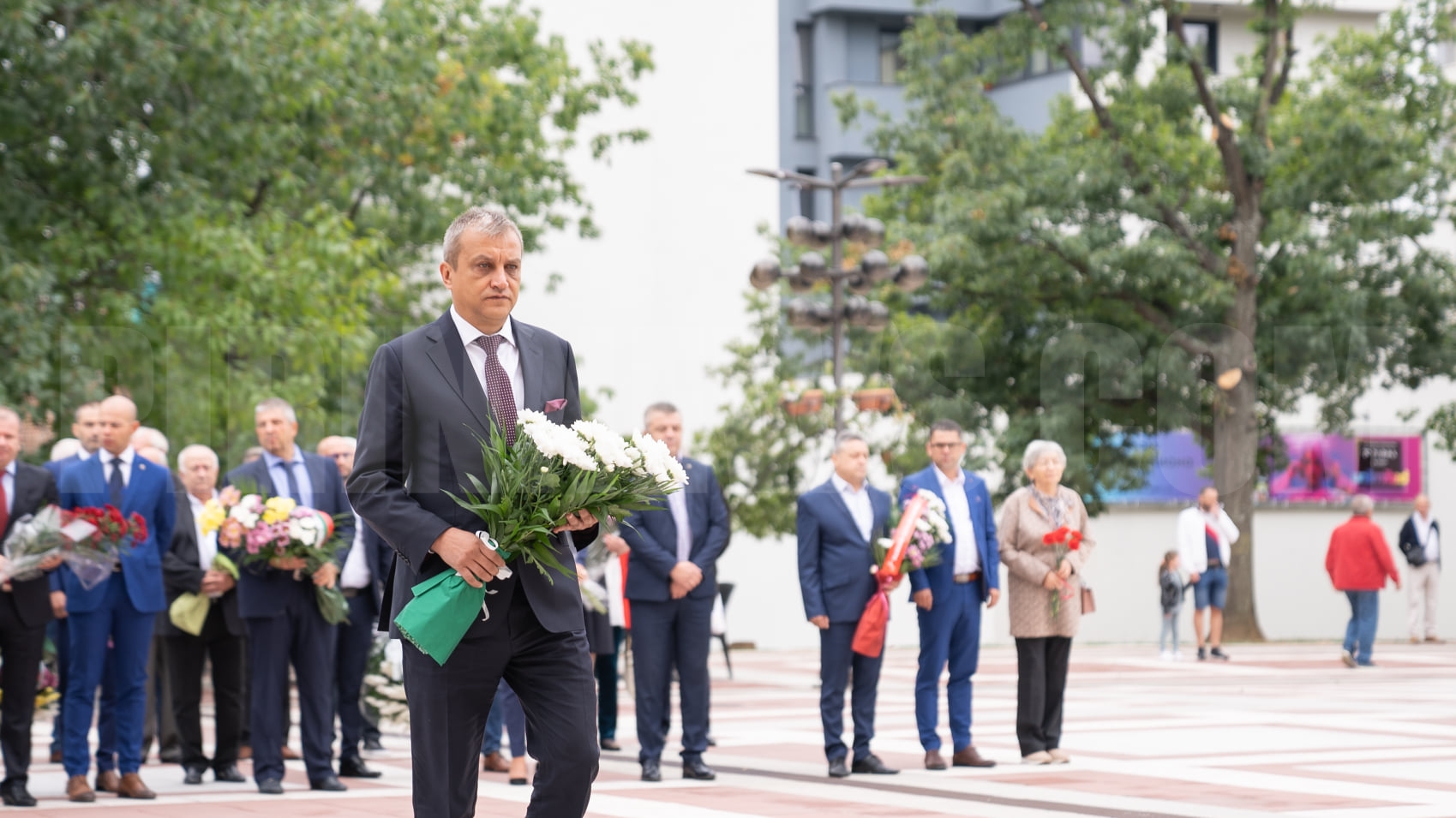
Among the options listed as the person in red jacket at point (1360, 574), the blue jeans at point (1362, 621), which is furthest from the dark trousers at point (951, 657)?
the blue jeans at point (1362, 621)

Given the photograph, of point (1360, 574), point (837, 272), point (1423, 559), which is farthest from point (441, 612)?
point (1423, 559)

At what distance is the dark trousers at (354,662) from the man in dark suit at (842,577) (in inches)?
107

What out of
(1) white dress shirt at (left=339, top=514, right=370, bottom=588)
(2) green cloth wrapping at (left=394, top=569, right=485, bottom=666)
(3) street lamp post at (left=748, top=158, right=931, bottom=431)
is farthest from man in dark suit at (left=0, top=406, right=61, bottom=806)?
(3) street lamp post at (left=748, top=158, right=931, bottom=431)

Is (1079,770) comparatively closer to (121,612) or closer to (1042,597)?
(1042,597)

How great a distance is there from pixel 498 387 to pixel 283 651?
5.85 metres

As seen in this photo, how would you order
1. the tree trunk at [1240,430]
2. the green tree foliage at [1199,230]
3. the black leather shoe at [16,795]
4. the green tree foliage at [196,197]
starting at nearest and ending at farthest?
the black leather shoe at [16,795]
the green tree foliage at [196,197]
the green tree foliage at [1199,230]
the tree trunk at [1240,430]

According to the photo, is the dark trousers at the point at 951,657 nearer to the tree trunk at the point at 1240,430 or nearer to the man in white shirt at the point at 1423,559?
the tree trunk at the point at 1240,430

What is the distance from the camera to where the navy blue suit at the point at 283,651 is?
33.9 feet

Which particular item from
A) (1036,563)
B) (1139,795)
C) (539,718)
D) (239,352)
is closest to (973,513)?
(1036,563)

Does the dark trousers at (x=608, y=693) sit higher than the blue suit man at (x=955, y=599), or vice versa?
the blue suit man at (x=955, y=599)

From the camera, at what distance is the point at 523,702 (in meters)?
5.15

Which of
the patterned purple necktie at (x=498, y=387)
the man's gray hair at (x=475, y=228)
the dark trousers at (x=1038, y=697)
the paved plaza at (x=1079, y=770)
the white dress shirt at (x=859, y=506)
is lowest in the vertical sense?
the paved plaza at (x=1079, y=770)

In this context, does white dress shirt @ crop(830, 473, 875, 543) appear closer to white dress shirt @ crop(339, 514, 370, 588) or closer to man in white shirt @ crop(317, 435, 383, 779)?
man in white shirt @ crop(317, 435, 383, 779)

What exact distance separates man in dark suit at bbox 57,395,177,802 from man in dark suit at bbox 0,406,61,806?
0.25m
